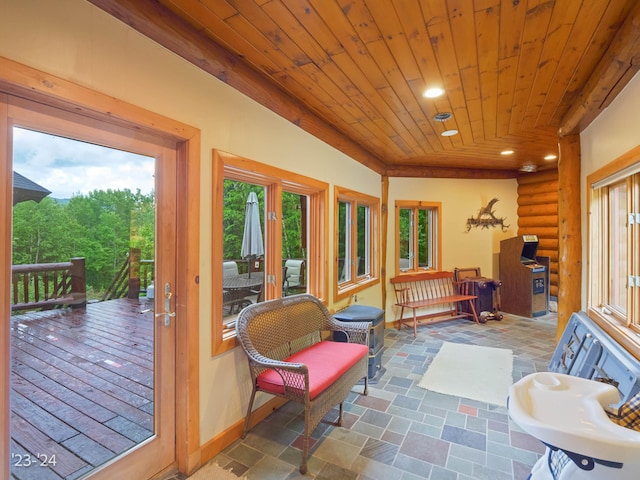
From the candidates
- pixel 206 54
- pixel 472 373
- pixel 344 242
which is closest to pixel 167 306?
pixel 206 54

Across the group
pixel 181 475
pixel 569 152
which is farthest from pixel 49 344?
pixel 569 152

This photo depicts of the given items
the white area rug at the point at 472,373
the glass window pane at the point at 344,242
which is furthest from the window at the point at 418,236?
the white area rug at the point at 472,373

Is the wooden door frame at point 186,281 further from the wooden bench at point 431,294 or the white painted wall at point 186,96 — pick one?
the wooden bench at point 431,294

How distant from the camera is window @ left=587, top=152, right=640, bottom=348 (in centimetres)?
221

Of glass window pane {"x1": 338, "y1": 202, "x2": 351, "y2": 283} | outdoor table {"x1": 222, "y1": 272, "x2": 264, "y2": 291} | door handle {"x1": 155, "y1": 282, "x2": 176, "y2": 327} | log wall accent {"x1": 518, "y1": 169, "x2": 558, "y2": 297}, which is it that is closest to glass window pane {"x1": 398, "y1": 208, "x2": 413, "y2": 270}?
glass window pane {"x1": 338, "y1": 202, "x2": 351, "y2": 283}

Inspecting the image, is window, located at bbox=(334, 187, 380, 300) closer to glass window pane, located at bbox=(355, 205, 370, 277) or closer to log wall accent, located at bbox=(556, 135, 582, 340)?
glass window pane, located at bbox=(355, 205, 370, 277)

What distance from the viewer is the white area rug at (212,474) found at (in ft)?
6.33

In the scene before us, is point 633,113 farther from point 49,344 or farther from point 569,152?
point 49,344

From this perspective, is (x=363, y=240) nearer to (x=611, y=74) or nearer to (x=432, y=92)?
(x=432, y=92)

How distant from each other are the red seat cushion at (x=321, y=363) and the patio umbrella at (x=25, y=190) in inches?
66.0

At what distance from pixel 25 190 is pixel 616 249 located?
161 inches

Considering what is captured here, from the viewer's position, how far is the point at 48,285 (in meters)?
1.49

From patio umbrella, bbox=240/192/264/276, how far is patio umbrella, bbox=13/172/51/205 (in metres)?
1.42

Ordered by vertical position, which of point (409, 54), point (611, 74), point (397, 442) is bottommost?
point (397, 442)
